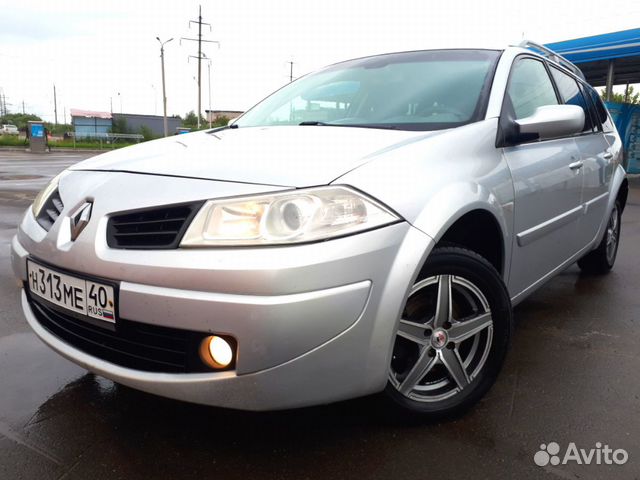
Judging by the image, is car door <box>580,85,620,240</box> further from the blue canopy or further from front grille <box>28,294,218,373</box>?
the blue canopy

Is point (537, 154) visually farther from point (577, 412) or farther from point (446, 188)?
point (577, 412)

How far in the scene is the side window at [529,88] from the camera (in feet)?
8.51

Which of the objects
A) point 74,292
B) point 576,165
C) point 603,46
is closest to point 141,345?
point 74,292

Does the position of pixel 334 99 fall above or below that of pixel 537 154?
above

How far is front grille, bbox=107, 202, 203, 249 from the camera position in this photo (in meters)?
1.62

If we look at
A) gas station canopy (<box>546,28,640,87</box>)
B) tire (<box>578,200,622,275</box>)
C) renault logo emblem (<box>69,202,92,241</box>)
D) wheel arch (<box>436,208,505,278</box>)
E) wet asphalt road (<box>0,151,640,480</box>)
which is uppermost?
gas station canopy (<box>546,28,640,87</box>)

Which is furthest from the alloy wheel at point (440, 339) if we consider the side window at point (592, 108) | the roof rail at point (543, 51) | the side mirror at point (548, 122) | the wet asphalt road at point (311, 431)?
the side window at point (592, 108)

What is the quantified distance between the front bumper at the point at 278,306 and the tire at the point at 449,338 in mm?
211

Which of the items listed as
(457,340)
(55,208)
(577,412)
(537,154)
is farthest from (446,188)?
(55,208)

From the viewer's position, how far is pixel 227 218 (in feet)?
5.26

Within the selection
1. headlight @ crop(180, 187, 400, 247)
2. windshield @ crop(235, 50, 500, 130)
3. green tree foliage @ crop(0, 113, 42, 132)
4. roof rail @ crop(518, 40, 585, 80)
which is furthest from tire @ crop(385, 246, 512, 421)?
green tree foliage @ crop(0, 113, 42, 132)

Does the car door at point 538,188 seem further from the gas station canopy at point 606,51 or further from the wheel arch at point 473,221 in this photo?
the gas station canopy at point 606,51

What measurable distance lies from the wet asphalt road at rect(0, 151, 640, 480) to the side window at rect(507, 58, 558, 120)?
4.09ft

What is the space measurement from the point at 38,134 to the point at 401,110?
31.5 metres
